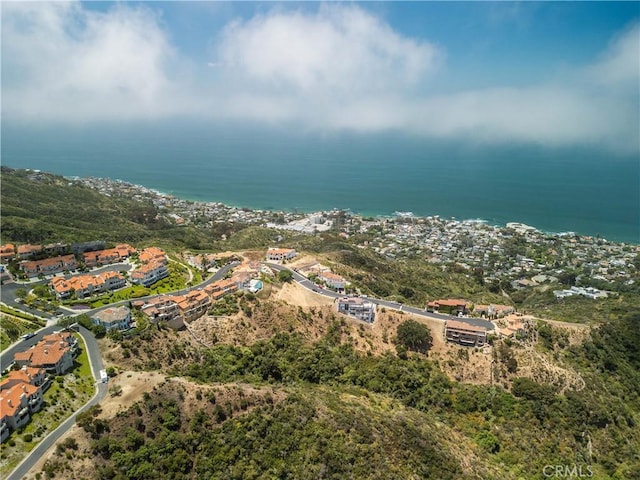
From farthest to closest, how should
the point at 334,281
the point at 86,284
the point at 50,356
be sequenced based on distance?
the point at 334,281
the point at 86,284
the point at 50,356

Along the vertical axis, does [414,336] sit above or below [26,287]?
below

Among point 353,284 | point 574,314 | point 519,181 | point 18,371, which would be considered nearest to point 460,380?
point 353,284

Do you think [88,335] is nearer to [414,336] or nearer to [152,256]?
[152,256]

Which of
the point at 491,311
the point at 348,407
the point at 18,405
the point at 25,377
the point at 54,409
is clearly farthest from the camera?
the point at 491,311

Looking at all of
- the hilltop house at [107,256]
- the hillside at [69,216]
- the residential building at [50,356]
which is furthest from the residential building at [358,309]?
the hillside at [69,216]

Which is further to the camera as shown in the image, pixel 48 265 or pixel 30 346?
pixel 48 265

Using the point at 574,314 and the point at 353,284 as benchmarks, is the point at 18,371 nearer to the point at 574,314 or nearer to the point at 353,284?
the point at 353,284

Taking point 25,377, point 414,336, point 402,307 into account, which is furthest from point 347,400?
point 25,377
